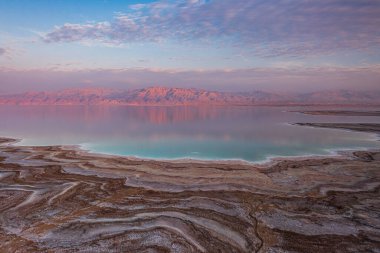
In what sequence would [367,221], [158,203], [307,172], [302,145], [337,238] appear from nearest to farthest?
1. [337,238]
2. [367,221]
3. [158,203]
4. [307,172]
5. [302,145]

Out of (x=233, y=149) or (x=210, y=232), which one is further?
(x=233, y=149)

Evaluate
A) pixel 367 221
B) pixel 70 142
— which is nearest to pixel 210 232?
pixel 367 221

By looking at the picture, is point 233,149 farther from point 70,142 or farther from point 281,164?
point 70,142

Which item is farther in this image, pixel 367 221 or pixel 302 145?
pixel 302 145

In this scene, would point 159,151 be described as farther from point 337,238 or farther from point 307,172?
point 337,238

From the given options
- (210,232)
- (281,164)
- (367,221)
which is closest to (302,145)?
(281,164)

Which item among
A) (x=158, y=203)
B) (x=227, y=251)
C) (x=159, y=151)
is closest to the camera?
(x=227, y=251)
